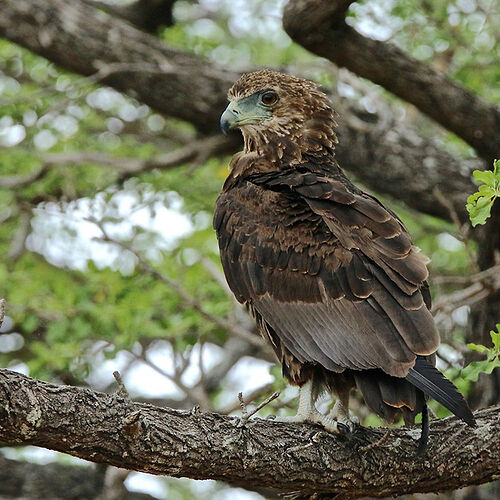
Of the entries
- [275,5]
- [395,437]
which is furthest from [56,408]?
[275,5]

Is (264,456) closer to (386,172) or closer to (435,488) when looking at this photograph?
(435,488)

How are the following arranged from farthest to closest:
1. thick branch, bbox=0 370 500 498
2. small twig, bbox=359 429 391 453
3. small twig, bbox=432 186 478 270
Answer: small twig, bbox=432 186 478 270 < small twig, bbox=359 429 391 453 < thick branch, bbox=0 370 500 498

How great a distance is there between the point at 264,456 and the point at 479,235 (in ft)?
9.01

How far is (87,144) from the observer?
24.5ft

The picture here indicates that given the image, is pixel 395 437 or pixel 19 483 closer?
pixel 395 437

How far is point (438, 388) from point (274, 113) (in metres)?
1.98

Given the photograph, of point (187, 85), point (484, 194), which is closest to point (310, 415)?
point (484, 194)

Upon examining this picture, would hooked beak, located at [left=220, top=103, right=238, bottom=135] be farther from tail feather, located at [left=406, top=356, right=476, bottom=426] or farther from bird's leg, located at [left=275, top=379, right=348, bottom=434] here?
tail feather, located at [left=406, top=356, right=476, bottom=426]

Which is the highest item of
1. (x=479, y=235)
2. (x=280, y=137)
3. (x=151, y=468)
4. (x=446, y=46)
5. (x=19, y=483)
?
(x=446, y=46)

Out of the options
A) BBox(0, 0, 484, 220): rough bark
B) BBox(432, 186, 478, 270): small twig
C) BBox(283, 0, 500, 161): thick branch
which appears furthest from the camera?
BBox(0, 0, 484, 220): rough bark

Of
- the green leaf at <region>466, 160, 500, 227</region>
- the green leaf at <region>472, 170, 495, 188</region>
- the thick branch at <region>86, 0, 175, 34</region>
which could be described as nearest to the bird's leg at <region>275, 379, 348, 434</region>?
the green leaf at <region>466, 160, 500, 227</region>

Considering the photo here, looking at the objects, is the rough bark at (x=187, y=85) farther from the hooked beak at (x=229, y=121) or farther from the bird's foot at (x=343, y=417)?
the bird's foot at (x=343, y=417)

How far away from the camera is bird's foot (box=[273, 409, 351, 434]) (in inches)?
138

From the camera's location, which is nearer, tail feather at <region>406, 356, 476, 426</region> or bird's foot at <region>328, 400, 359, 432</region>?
tail feather at <region>406, 356, 476, 426</region>
